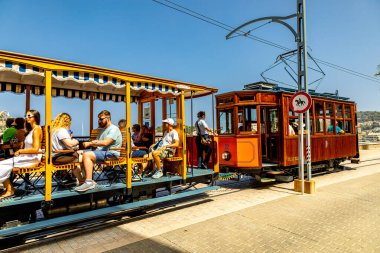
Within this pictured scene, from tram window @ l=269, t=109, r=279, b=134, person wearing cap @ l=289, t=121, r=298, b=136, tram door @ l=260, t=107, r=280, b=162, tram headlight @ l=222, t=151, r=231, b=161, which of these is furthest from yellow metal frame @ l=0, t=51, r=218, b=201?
person wearing cap @ l=289, t=121, r=298, b=136

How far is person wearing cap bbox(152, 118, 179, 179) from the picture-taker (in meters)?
6.20

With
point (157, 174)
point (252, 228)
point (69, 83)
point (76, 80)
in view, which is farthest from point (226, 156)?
point (76, 80)

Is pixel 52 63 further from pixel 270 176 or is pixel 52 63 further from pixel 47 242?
pixel 270 176

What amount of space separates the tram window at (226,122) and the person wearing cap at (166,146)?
2783mm

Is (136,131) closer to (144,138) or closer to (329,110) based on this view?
(144,138)

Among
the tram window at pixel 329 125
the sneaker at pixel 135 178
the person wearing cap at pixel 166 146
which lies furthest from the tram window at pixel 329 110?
the sneaker at pixel 135 178

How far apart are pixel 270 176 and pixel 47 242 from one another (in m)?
6.42

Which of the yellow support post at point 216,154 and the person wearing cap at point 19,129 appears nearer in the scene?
the person wearing cap at point 19,129

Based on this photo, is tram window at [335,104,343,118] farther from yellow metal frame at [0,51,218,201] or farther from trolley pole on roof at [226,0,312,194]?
yellow metal frame at [0,51,218,201]

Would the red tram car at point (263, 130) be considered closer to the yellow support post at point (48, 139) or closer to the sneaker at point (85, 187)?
the sneaker at point (85, 187)

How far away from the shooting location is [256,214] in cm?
564

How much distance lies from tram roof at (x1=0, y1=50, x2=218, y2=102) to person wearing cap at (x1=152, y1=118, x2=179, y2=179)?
37.9 inches

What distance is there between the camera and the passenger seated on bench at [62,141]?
15.6ft

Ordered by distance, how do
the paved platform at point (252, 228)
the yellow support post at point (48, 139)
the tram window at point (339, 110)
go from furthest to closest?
the tram window at point (339, 110)
the yellow support post at point (48, 139)
the paved platform at point (252, 228)
